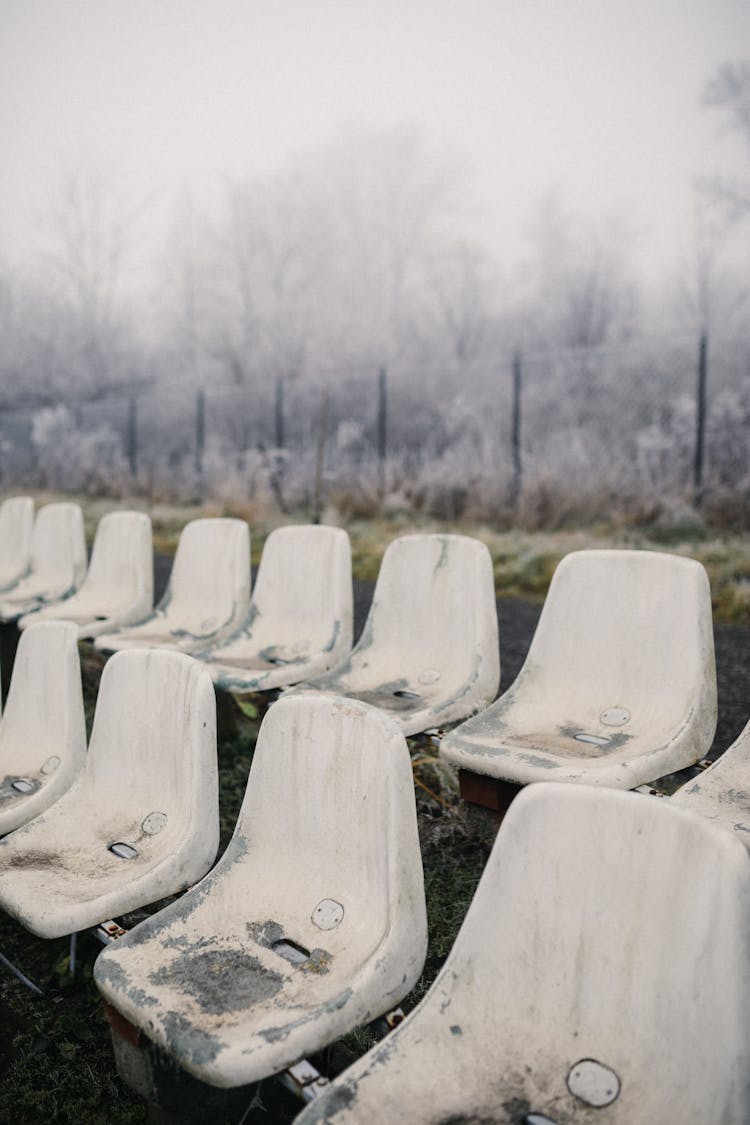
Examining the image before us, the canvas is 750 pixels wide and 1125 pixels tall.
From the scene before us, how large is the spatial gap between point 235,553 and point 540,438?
329 inches

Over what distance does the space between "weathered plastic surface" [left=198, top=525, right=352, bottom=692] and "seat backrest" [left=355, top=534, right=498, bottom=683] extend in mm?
183

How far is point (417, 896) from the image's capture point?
145cm

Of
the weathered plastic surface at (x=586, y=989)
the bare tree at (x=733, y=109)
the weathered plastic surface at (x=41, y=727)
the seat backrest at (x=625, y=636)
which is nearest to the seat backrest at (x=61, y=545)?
the weathered plastic surface at (x=41, y=727)

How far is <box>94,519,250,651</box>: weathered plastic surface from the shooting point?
11.7 feet

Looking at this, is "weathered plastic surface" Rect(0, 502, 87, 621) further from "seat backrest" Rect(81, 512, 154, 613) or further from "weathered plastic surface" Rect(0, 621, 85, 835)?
"weathered plastic surface" Rect(0, 621, 85, 835)

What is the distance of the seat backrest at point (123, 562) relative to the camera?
4.23 metres

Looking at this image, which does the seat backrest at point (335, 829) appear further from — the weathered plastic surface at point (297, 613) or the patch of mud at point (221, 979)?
the weathered plastic surface at point (297, 613)

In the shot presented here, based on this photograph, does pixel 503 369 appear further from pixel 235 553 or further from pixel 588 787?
pixel 588 787

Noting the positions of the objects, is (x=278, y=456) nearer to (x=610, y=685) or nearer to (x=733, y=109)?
(x=733, y=109)

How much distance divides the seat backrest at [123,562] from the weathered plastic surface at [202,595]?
33 cm

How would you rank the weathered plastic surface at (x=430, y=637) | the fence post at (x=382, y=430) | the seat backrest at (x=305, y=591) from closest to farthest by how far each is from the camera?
the weathered plastic surface at (x=430, y=637) → the seat backrest at (x=305, y=591) → the fence post at (x=382, y=430)

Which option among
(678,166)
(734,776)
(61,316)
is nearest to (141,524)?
(734,776)

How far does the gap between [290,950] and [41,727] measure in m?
1.28

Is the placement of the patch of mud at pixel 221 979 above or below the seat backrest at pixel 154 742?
below
